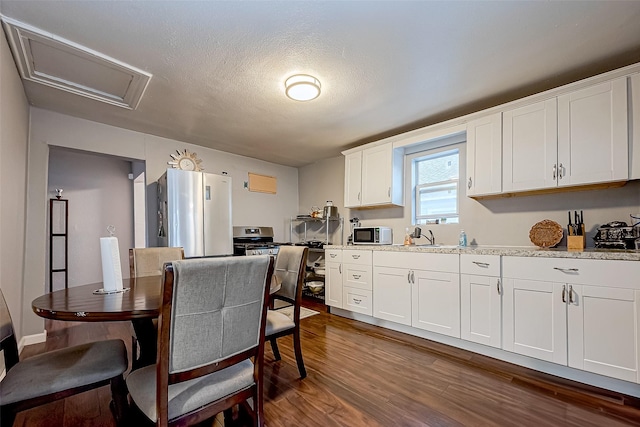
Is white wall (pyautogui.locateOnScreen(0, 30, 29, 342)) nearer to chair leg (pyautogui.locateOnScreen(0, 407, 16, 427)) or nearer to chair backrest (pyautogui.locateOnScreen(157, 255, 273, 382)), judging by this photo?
chair leg (pyautogui.locateOnScreen(0, 407, 16, 427))

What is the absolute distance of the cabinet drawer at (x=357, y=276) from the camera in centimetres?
327

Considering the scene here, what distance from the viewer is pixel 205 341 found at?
1.10 meters

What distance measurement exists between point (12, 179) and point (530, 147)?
14.4 ft

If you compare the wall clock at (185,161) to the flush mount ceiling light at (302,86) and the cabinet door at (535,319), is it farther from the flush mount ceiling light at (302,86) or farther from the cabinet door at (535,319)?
the cabinet door at (535,319)

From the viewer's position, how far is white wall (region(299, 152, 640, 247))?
2.31 meters

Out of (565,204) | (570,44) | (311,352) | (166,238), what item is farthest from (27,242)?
(565,204)

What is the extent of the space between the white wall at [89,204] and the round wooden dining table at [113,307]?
3154 mm


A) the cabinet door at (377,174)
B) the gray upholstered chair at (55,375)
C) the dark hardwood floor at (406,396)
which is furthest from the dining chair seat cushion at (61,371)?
the cabinet door at (377,174)

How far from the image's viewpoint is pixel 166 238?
3273mm

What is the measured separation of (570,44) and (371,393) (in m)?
2.80

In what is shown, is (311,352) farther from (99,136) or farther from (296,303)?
(99,136)

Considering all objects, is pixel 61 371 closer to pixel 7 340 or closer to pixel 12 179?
pixel 7 340

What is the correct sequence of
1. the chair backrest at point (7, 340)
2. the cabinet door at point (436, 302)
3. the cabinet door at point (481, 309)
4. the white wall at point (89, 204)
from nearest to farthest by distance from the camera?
the chair backrest at point (7, 340) < the cabinet door at point (481, 309) < the cabinet door at point (436, 302) < the white wall at point (89, 204)

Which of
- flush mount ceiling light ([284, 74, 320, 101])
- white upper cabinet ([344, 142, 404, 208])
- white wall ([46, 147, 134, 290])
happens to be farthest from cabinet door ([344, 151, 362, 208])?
white wall ([46, 147, 134, 290])
